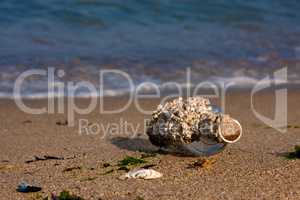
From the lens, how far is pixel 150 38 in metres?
7.38

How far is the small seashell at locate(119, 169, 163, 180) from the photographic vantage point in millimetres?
3053

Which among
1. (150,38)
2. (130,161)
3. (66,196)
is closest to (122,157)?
(130,161)

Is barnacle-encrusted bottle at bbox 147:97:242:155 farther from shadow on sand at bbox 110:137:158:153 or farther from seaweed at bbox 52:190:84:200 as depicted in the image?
seaweed at bbox 52:190:84:200

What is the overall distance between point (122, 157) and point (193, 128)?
42cm

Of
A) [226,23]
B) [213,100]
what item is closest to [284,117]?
[213,100]

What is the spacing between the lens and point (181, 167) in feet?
10.7

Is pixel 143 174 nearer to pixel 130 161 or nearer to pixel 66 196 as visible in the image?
pixel 130 161

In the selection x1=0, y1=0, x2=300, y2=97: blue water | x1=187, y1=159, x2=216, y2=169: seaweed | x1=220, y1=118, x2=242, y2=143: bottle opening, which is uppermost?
x1=0, y1=0, x2=300, y2=97: blue water

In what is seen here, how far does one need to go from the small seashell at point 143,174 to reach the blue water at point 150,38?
2.49 metres

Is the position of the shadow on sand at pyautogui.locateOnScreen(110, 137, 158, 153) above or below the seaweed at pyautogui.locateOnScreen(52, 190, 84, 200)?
above

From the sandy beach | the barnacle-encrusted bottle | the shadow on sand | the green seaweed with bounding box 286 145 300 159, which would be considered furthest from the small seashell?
the green seaweed with bounding box 286 145 300 159

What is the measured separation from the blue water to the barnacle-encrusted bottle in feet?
7.39

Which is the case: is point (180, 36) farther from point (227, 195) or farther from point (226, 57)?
point (227, 195)

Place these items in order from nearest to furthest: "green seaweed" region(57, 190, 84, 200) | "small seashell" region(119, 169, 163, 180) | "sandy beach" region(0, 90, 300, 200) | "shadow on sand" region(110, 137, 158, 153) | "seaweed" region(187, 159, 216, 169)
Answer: "green seaweed" region(57, 190, 84, 200)
"sandy beach" region(0, 90, 300, 200)
"small seashell" region(119, 169, 163, 180)
"seaweed" region(187, 159, 216, 169)
"shadow on sand" region(110, 137, 158, 153)
